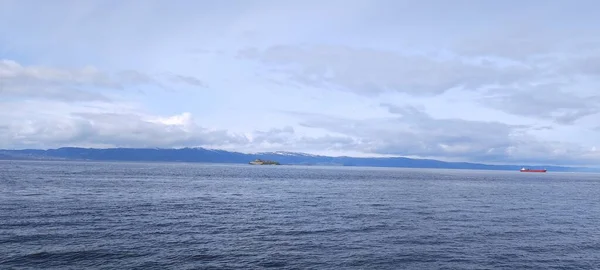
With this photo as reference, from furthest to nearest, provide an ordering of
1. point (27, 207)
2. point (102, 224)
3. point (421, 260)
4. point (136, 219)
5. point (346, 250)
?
1. point (27, 207)
2. point (136, 219)
3. point (102, 224)
4. point (346, 250)
5. point (421, 260)

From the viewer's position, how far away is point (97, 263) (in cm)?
2994

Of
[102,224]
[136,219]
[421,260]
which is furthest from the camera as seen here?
[136,219]

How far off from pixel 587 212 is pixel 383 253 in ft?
171

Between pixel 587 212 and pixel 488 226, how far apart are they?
101ft

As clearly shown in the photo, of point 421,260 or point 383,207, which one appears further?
point 383,207

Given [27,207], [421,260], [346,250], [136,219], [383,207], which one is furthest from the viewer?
[383,207]

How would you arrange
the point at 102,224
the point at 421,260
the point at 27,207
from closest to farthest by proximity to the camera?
the point at 421,260
the point at 102,224
the point at 27,207

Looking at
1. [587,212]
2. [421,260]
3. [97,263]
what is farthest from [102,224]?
[587,212]

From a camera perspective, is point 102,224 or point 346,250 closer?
point 346,250

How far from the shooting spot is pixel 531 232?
46.6 metres

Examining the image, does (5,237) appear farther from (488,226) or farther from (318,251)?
(488,226)

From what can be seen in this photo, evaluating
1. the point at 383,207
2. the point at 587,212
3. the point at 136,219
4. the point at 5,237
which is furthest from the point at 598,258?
the point at 5,237

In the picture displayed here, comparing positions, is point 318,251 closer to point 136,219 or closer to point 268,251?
point 268,251

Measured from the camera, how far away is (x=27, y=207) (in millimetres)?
54938
